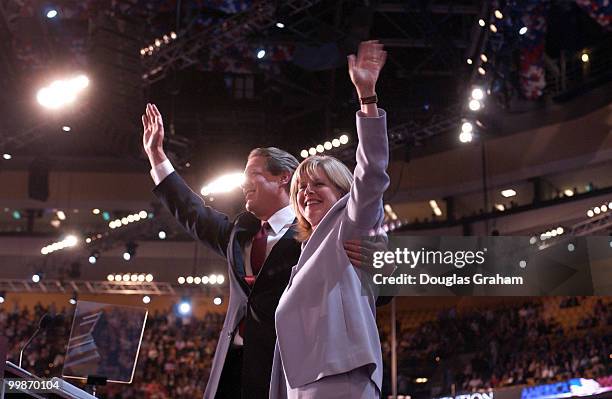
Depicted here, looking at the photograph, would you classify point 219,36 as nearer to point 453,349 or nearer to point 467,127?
point 467,127

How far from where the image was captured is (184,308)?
15.8 m

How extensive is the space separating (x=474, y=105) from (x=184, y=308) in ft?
26.6

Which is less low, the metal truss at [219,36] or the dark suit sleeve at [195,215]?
the metal truss at [219,36]

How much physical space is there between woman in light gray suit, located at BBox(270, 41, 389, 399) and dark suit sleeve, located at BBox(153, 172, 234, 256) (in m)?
0.67

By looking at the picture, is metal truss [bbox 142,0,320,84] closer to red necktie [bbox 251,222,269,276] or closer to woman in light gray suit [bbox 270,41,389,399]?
red necktie [bbox 251,222,269,276]

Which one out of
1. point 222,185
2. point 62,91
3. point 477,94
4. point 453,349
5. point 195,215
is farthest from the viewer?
point 453,349

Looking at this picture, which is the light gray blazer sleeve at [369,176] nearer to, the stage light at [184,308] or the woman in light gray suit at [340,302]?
the woman in light gray suit at [340,302]

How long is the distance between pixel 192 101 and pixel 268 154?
32.5ft

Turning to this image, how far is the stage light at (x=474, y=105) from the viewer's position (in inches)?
391

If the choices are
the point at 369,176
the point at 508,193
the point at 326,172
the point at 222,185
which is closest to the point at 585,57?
the point at 508,193

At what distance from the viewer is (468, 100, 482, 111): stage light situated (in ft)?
32.6

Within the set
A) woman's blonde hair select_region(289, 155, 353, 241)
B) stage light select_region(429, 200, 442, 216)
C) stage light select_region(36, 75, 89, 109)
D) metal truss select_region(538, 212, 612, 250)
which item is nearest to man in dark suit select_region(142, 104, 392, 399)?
woman's blonde hair select_region(289, 155, 353, 241)

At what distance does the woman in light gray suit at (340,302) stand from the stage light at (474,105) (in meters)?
8.45

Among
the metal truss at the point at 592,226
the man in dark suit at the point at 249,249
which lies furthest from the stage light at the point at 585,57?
the man in dark suit at the point at 249,249
